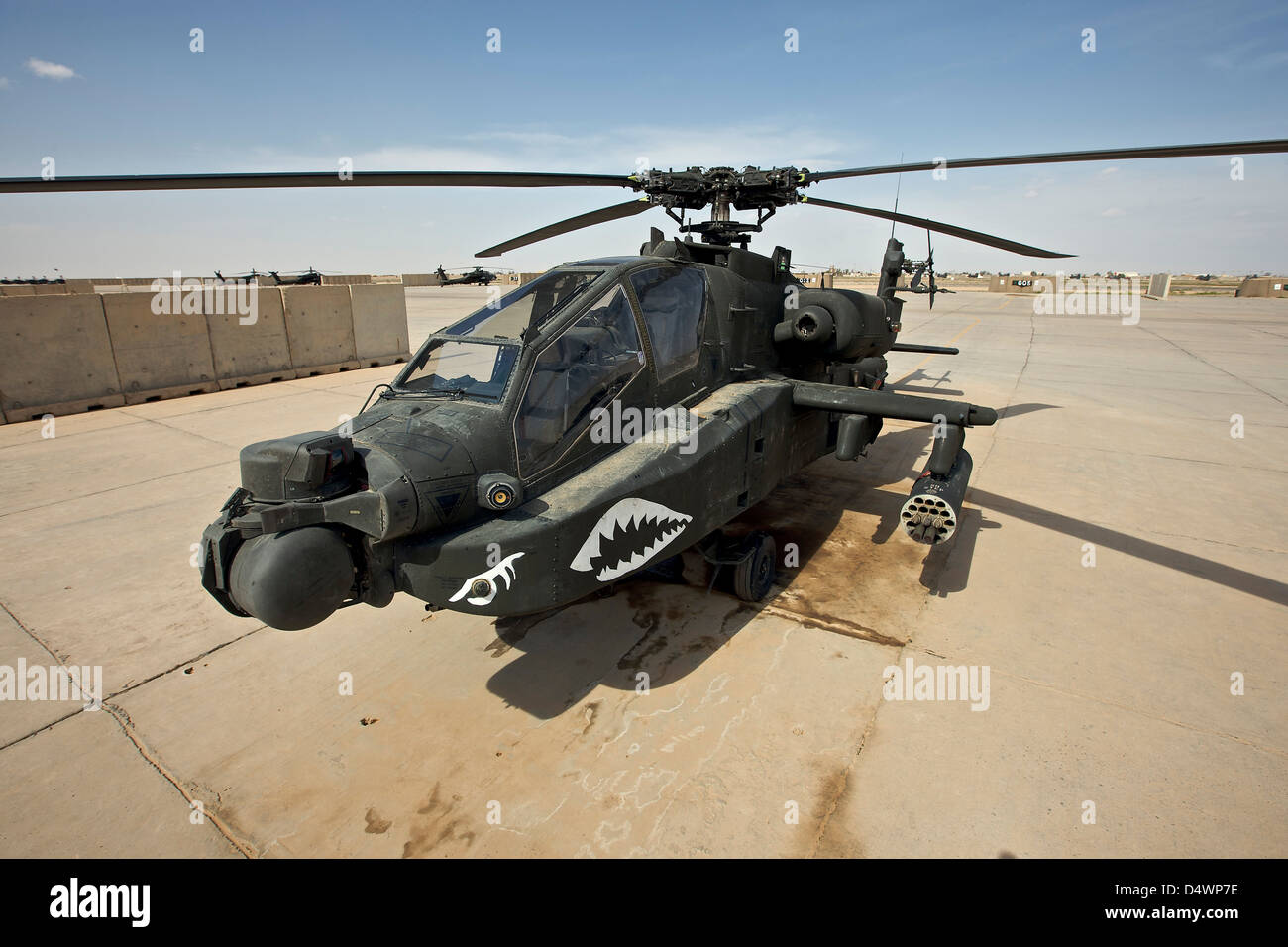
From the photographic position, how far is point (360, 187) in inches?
156

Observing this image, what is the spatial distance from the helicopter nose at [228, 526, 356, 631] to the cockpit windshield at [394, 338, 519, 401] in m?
1.30

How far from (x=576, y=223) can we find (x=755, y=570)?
4.47 metres

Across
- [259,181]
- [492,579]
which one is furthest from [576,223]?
[492,579]

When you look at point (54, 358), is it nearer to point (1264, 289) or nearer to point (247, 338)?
point (247, 338)

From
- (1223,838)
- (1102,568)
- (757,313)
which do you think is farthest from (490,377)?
(1102,568)

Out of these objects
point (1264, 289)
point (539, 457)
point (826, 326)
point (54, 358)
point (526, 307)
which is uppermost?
point (1264, 289)

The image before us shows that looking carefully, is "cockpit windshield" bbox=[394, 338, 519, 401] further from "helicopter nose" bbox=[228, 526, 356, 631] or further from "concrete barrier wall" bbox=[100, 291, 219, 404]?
"concrete barrier wall" bbox=[100, 291, 219, 404]

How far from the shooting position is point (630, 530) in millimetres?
3822

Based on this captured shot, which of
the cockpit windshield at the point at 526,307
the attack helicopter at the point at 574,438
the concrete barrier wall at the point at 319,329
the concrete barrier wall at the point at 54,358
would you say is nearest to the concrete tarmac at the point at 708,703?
the attack helicopter at the point at 574,438

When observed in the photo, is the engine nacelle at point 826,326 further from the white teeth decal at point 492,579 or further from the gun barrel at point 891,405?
the white teeth decal at point 492,579

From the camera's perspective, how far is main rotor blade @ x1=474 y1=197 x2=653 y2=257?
677cm

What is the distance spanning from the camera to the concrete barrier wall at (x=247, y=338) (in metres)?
13.9
